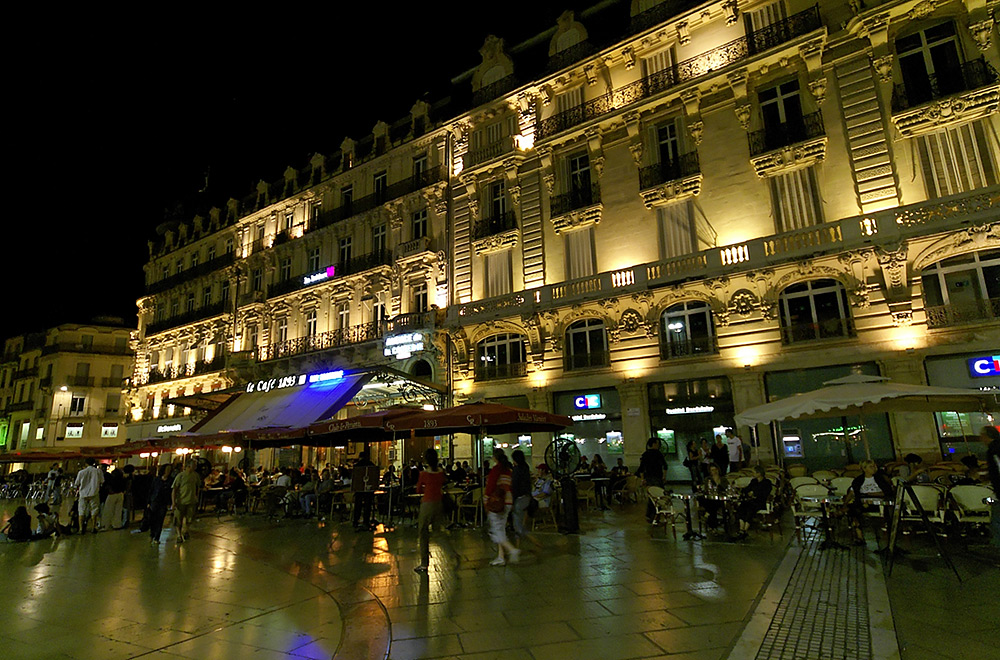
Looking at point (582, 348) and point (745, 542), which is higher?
point (582, 348)

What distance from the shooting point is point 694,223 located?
19.1 metres

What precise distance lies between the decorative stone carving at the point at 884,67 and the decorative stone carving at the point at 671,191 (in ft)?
19.1

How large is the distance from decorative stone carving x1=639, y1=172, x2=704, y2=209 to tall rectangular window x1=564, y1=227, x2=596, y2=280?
2524 millimetres

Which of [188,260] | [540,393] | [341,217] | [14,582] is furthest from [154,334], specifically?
[14,582]

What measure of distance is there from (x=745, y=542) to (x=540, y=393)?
40.3ft

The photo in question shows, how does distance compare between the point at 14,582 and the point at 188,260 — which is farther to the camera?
the point at 188,260

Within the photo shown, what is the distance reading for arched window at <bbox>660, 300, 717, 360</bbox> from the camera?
717 inches

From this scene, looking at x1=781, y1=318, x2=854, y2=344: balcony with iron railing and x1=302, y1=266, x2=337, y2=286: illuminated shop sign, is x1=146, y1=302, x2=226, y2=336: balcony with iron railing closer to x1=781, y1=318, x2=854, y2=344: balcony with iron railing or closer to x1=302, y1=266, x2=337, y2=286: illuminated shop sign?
x1=302, y1=266, x2=337, y2=286: illuminated shop sign

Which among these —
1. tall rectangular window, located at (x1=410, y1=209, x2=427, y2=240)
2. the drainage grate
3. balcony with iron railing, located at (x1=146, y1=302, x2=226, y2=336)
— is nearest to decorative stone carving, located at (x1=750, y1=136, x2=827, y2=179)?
the drainage grate

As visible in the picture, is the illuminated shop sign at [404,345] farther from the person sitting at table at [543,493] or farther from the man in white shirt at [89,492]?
the person sitting at table at [543,493]

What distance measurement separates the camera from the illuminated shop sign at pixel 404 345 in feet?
77.7

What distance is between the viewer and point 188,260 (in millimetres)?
39938

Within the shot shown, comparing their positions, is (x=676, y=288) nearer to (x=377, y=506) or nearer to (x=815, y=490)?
(x=815, y=490)

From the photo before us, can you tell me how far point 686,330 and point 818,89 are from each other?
349 inches
